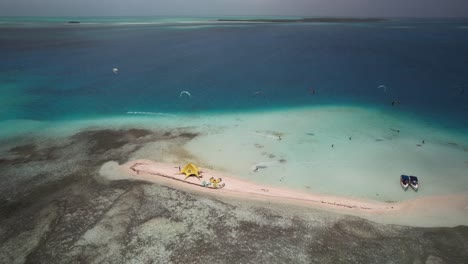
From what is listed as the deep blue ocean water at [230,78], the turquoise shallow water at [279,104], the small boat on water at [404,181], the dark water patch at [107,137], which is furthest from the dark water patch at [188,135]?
the small boat on water at [404,181]

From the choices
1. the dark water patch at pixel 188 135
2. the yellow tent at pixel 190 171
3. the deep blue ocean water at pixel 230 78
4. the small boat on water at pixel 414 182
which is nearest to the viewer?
the small boat on water at pixel 414 182

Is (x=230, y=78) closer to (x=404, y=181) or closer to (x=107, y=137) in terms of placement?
(x=107, y=137)

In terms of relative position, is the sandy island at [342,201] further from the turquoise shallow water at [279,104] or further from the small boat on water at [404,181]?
the small boat on water at [404,181]

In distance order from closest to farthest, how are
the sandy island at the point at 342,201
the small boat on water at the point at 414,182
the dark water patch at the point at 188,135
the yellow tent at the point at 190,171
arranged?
the sandy island at the point at 342,201 < the small boat on water at the point at 414,182 < the yellow tent at the point at 190,171 < the dark water patch at the point at 188,135

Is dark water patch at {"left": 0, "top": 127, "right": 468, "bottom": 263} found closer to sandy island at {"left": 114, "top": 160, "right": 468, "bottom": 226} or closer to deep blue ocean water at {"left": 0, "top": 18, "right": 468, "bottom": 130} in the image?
sandy island at {"left": 114, "top": 160, "right": 468, "bottom": 226}

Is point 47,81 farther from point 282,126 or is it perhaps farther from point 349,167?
point 349,167

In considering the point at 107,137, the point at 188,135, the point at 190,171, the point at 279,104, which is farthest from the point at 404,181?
the point at 107,137

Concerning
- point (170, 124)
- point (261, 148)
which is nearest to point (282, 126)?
point (261, 148)

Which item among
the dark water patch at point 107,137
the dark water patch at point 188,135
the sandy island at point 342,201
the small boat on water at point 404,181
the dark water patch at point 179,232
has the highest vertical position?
the dark water patch at point 188,135
